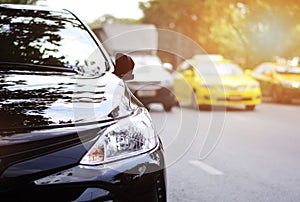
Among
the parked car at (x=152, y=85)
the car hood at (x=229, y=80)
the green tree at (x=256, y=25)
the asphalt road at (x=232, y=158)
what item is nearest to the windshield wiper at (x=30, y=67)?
the asphalt road at (x=232, y=158)

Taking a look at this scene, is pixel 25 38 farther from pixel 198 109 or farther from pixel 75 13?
pixel 198 109

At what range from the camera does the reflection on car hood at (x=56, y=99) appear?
3.02 meters

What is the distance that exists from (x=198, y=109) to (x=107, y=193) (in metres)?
Answer: 13.8

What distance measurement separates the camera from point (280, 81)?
20750mm

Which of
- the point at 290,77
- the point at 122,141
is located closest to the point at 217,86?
the point at 290,77

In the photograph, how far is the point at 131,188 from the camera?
293 centimetres

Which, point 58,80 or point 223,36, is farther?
point 223,36

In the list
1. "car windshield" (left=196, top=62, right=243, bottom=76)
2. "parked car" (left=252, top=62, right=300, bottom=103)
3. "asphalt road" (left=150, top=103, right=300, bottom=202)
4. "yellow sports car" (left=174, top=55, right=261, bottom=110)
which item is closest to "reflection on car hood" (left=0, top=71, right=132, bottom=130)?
"asphalt road" (left=150, top=103, right=300, bottom=202)

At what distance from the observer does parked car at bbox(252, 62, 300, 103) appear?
20.3 m

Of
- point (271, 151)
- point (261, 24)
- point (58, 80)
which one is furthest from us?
point (261, 24)

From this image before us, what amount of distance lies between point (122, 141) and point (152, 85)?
40.3 feet

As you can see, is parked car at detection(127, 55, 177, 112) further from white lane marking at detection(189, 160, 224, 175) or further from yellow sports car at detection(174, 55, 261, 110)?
white lane marking at detection(189, 160, 224, 175)

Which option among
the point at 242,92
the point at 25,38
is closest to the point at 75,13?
the point at 25,38

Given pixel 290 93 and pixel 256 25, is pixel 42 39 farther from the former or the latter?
pixel 256 25
